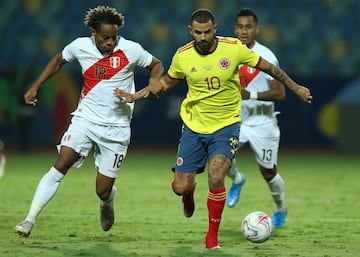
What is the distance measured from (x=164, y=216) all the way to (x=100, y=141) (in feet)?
6.75

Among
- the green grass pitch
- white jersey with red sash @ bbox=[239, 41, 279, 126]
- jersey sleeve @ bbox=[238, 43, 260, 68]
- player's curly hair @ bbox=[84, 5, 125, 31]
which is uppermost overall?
player's curly hair @ bbox=[84, 5, 125, 31]

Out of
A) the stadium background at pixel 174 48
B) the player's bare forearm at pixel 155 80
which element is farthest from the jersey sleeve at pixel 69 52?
the stadium background at pixel 174 48

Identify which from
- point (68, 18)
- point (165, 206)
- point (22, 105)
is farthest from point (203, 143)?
point (68, 18)

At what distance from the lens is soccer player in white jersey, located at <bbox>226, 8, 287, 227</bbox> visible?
9.34 meters

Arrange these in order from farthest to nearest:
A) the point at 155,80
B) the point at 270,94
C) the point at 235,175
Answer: the point at 235,175 < the point at 270,94 < the point at 155,80

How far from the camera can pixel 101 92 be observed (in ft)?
26.7

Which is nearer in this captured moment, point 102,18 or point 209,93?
point 209,93

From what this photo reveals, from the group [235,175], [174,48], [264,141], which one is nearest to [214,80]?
[264,141]

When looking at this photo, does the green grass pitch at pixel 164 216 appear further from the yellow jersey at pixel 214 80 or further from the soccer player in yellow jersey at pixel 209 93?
the yellow jersey at pixel 214 80

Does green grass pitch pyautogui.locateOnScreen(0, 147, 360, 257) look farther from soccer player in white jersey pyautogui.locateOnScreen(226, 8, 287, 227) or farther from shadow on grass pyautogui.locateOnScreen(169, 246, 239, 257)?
soccer player in white jersey pyautogui.locateOnScreen(226, 8, 287, 227)

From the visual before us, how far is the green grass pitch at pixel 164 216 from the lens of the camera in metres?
7.64

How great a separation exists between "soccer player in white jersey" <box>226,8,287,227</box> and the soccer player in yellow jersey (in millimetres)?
1273

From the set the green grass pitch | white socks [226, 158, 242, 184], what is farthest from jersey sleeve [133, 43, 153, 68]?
white socks [226, 158, 242, 184]

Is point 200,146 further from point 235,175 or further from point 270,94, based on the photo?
point 235,175
